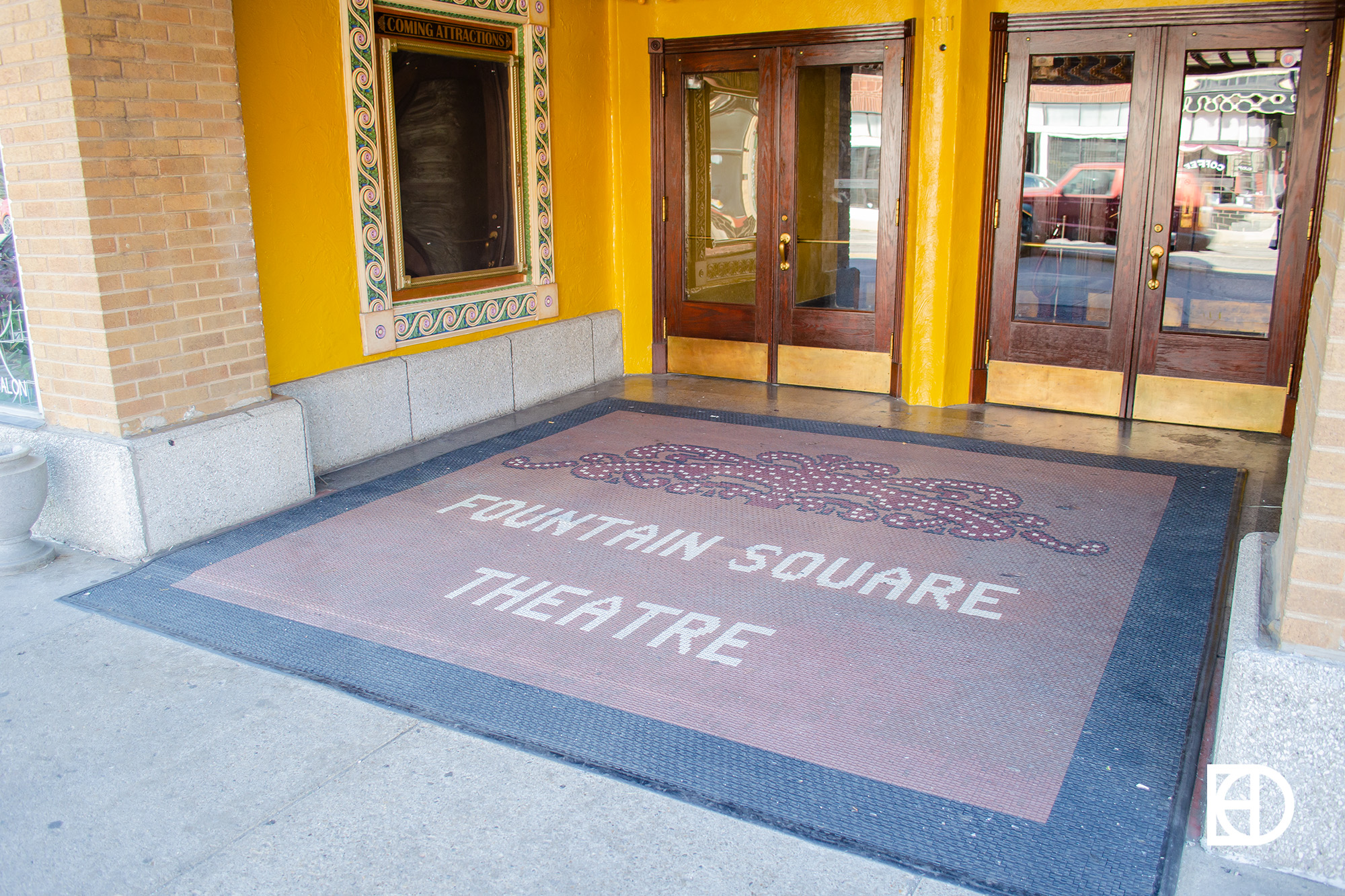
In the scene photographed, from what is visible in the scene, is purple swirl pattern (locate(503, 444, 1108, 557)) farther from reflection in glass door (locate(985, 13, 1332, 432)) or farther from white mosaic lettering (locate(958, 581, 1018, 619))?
reflection in glass door (locate(985, 13, 1332, 432))

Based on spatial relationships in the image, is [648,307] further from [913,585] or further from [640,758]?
[640,758]

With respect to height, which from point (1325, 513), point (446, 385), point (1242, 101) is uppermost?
point (1242, 101)

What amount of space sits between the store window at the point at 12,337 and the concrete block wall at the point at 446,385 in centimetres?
104

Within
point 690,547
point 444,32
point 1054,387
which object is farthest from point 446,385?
point 1054,387

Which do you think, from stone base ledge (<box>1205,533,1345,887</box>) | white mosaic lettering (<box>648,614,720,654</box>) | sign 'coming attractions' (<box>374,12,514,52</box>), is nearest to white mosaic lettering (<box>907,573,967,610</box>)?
white mosaic lettering (<box>648,614,720,654</box>)

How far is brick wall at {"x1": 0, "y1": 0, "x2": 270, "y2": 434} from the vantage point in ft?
12.7

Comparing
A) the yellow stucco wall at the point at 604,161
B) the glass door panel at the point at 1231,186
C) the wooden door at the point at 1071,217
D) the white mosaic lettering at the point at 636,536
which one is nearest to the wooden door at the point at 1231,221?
Answer: the glass door panel at the point at 1231,186

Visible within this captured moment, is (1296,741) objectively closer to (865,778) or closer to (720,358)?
(865,778)

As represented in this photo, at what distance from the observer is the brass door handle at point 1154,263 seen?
237 inches

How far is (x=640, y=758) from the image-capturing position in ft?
9.05

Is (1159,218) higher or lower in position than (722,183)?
lower

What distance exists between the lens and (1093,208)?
20.3 feet

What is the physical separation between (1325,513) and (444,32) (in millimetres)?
5148

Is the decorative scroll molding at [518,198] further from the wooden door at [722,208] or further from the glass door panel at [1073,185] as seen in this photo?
the glass door panel at [1073,185]
